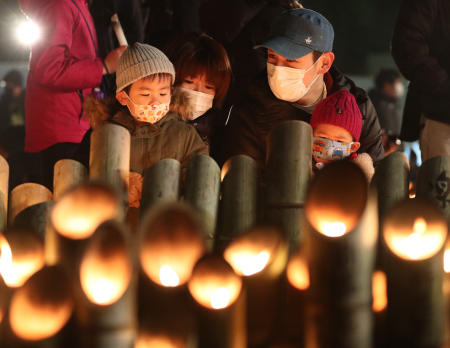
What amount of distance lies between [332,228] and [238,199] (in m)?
0.39

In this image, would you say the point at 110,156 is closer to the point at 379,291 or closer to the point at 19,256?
the point at 19,256

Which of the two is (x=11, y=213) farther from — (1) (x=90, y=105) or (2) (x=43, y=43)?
(2) (x=43, y=43)

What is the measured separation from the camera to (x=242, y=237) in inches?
39.3

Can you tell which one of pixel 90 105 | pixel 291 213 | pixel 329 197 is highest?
pixel 329 197

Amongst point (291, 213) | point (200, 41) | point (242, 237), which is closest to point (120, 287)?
point (242, 237)

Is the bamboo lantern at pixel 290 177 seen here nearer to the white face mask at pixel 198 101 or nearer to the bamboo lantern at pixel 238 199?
the bamboo lantern at pixel 238 199

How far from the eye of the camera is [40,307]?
865 mm

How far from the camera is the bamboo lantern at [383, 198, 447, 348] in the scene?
3.04ft

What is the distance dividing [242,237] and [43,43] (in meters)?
2.00

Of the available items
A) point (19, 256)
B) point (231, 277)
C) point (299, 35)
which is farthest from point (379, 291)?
point (299, 35)

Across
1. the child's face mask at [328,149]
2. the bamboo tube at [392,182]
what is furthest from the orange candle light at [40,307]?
the child's face mask at [328,149]

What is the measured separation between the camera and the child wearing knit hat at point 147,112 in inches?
84.1

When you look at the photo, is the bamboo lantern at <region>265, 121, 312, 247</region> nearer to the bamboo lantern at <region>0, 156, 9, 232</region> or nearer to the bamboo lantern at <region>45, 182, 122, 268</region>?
the bamboo lantern at <region>45, 182, 122, 268</region>

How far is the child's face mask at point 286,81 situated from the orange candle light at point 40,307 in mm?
1751
